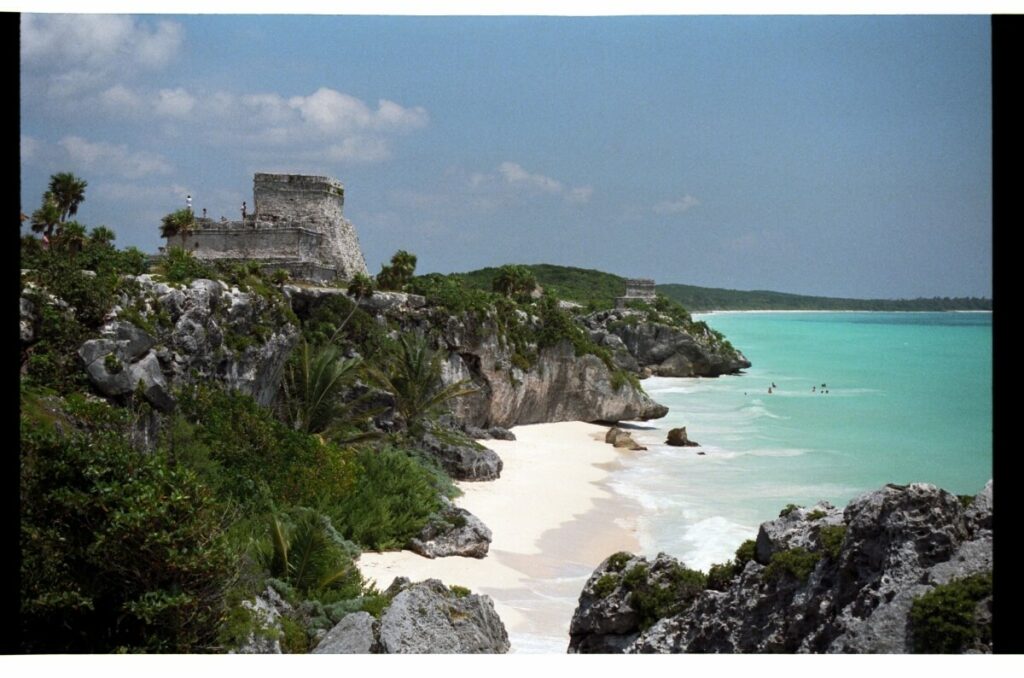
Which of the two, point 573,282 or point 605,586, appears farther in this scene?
point 573,282

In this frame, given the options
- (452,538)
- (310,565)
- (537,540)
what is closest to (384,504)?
(452,538)

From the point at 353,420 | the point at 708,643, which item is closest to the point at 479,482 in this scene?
the point at 353,420

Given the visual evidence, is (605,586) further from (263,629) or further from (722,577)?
(263,629)

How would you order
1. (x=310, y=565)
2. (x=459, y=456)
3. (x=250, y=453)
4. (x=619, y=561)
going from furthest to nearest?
(x=459, y=456) < (x=250, y=453) < (x=310, y=565) < (x=619, y=561)

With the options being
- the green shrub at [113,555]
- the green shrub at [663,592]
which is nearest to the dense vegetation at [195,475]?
the green shrub at [113,555]

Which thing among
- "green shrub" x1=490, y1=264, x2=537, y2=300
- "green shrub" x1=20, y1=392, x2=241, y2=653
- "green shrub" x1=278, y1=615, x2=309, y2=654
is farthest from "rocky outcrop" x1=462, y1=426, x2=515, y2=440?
"green shrub" x1=20, y1=392, x2=241, y2=653
